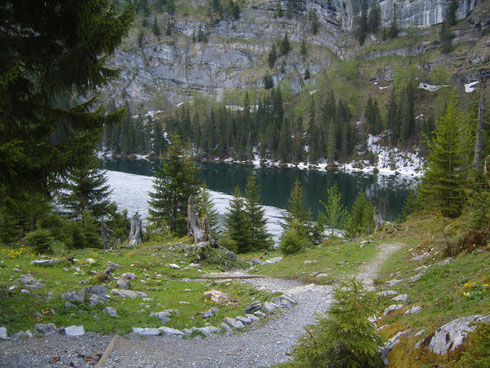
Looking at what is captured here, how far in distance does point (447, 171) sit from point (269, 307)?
1734 cm

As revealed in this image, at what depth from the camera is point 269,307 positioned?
935 cm

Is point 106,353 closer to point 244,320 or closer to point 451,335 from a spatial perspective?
point 244,320

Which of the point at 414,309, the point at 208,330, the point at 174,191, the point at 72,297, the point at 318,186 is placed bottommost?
the point at 318,186

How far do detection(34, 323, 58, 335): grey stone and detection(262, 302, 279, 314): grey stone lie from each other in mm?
5544

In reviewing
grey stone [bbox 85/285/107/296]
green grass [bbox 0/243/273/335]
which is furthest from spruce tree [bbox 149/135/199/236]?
grey stone [bbox 85/285/107/296]

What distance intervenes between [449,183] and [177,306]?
1927cm

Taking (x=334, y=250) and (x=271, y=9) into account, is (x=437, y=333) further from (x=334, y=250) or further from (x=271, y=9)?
(x=271, y=9)

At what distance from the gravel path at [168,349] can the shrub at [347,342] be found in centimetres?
91

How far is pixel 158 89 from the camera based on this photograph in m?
194

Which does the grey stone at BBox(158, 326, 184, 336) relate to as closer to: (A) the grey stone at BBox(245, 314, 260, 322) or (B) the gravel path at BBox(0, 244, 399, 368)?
(B) the gravel path at BBox(0, 244, 399, 368)

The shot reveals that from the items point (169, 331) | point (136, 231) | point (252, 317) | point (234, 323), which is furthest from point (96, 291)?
point (136, 231)

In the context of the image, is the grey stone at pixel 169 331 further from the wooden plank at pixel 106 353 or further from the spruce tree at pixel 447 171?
the spruce tree at pixel 447 171

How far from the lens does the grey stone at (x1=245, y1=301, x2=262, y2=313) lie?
9234 mm

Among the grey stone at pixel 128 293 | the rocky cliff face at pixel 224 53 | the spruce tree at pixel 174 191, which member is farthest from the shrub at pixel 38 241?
the rocky cliff face at pixel 224 53
